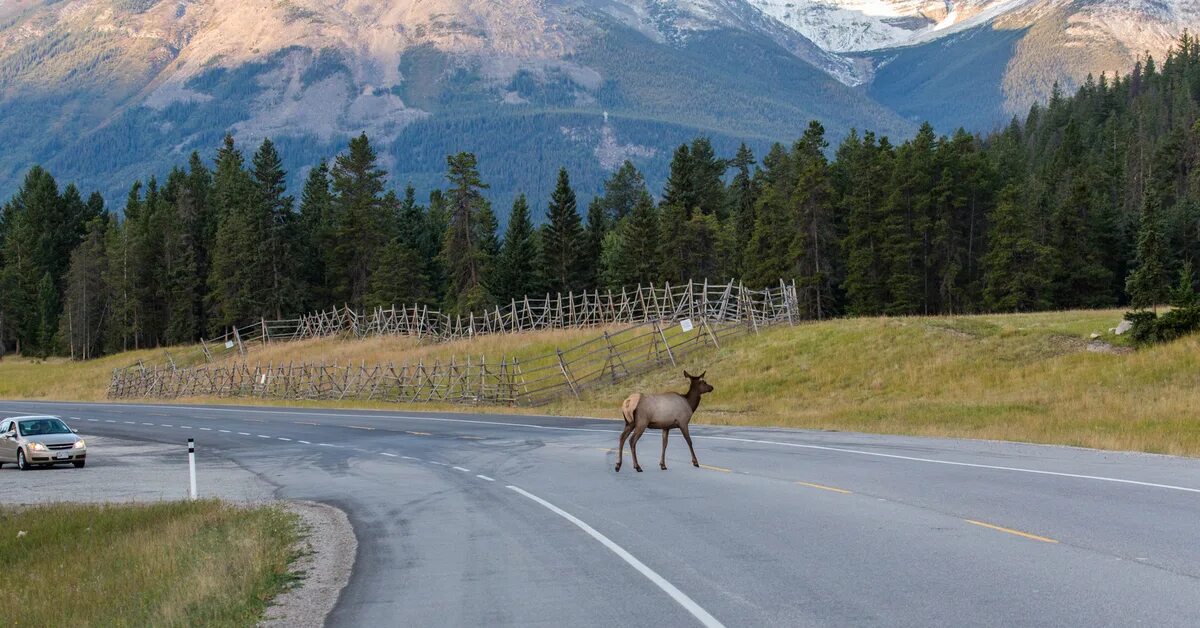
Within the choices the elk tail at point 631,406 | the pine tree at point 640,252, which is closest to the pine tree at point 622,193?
the pine tree at point 640,252

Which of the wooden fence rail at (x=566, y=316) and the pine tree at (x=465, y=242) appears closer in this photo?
the wooden fence rail at (x=566, y=316)

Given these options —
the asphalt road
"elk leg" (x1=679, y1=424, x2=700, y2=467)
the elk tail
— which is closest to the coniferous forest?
the asphalt road

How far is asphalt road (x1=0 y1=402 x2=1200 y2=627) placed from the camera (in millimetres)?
8680

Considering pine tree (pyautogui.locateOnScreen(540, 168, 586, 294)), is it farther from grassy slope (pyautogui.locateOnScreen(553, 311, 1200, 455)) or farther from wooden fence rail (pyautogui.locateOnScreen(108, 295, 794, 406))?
grassy slope (pyautogui.locateOnScreen(553, 311, 1200, 455))

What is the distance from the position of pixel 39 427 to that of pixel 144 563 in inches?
728

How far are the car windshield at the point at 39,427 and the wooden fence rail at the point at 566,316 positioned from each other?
27.6m

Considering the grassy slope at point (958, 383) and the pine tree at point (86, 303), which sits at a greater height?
the pine tree at point (86, 303)

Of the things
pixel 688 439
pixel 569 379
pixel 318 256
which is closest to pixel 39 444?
pixel 688 439

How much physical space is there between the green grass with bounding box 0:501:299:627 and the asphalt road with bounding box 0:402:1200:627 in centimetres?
111

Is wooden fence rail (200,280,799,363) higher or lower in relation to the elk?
higher

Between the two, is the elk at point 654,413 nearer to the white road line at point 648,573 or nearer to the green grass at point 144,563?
the white road line at point 648,573

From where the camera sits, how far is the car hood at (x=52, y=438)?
27.8 metres

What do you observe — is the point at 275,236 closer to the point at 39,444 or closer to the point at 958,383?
the point at 39,444

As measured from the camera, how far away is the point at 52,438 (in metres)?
28.0
